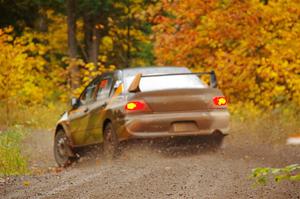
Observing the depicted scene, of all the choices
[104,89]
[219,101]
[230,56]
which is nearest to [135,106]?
[104,89]

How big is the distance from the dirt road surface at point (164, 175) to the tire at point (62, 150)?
20 cm

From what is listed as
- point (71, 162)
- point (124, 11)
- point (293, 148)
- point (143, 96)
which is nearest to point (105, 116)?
point (143, 96)

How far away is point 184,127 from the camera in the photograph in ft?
39.3

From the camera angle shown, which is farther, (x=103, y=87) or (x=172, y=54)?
(x=172, y=54)

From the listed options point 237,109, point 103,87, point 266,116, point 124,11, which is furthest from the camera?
point 124,11

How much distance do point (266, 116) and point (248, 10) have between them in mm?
3508

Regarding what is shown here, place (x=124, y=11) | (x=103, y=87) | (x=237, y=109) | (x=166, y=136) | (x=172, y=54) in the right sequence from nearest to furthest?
(x=166, y=136) < (x=103, y=87) < (x=237, y=109) < (x=172, y=54) < (x=124, y=11)

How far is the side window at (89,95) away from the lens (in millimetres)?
13492

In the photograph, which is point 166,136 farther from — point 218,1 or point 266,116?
point 218,1

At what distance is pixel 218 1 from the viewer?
834 inches

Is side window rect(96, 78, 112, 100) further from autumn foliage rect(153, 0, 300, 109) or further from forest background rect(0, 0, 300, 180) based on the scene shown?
autumn foliage rect(153, 0, 300, 109)

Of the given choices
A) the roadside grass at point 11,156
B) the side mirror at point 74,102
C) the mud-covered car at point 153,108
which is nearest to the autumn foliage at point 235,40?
the side mirror at point 74,102

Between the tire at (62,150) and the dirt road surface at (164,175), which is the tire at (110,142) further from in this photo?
the tire at (62,150)

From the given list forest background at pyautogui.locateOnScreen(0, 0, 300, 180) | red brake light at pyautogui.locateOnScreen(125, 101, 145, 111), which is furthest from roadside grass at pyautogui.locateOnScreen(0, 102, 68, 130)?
red brake light at pyautogui.locateOnScreen(125, 101, 145, 111)
